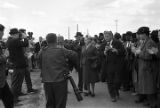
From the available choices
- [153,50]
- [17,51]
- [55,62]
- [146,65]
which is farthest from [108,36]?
[55,62]

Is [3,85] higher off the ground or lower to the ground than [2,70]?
lower

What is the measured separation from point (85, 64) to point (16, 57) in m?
2.16

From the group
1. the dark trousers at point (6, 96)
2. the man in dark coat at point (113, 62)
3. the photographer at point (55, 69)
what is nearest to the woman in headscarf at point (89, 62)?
the man in dark coat at point (113, 62)

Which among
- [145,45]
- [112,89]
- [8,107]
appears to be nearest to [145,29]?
[145,45]

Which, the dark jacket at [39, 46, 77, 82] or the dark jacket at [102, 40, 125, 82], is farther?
the dark jacket at [102, 40, 125, 82]

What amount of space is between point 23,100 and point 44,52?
3.73 meters

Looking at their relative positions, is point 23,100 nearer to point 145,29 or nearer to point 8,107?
point 8,107

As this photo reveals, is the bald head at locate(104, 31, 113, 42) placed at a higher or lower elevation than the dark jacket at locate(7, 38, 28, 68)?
higher

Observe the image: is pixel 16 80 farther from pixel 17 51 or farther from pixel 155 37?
pixel 155 37

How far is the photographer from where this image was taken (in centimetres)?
643

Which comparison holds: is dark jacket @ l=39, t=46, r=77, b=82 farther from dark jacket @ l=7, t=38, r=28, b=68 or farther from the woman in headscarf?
the woman in headscarf

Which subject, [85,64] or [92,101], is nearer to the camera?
[92,101]

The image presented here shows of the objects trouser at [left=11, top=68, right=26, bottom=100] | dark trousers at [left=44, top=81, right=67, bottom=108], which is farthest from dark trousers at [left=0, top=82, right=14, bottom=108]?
trouser at [left=11, top=68, right=26, bottom=100]

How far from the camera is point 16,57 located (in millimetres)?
9586
